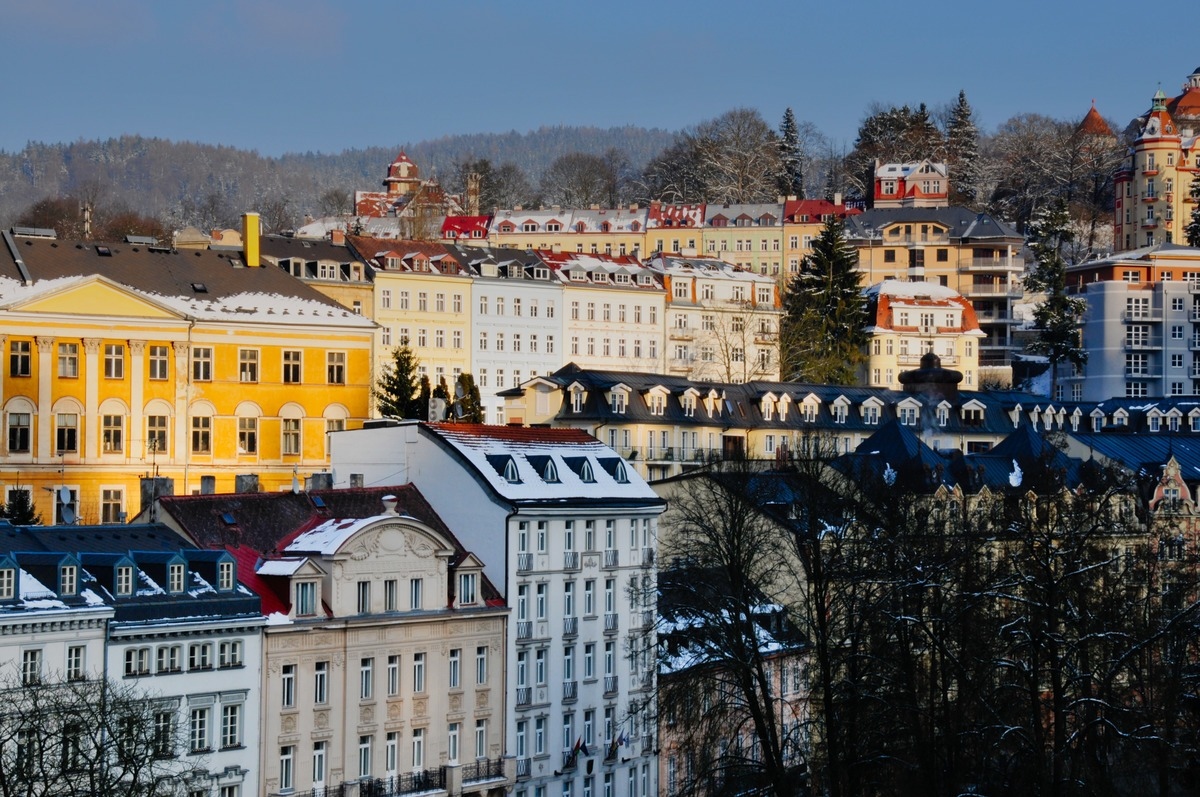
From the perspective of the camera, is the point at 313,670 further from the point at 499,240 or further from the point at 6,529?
the point at 499,240

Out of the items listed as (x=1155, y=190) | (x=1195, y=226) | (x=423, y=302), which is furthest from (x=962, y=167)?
(x=423, y=302)

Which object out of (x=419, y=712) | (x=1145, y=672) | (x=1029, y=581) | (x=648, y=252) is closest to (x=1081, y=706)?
(x=1029, y=581)

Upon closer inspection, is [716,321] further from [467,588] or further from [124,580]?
[124,580]

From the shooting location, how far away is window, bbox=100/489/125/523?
76000mm

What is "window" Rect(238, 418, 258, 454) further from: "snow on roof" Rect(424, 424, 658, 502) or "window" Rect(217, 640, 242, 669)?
"window" Rect(217, 640, 242, 669)

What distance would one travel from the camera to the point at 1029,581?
172 ft

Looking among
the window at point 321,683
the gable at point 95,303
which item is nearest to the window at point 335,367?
the gable at point 95,303

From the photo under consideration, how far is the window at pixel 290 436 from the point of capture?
8394cm

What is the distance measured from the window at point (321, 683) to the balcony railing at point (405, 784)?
2.44 meters

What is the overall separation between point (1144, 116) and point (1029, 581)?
143 metres

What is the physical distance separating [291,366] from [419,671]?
3050 centimetres

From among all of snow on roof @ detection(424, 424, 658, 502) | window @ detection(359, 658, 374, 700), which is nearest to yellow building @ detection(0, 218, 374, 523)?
snow on roof @ detection(424, 424, 658, 502)

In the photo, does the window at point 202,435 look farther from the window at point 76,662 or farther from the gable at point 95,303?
the window at point 76,662

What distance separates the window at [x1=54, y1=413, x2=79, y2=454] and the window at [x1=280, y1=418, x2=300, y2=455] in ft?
27.4
